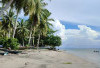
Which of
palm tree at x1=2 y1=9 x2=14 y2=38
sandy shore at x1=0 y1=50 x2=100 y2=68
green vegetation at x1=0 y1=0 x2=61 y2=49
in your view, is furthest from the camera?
palm tree at x1=2 y1=9 x2=14 y2=38

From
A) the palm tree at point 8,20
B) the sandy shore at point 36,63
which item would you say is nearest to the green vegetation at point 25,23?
the palm tree at point 8,20

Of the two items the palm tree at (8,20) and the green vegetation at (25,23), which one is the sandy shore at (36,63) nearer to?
the green vegetation at (25,23)

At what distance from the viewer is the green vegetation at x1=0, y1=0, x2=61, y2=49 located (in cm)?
1500

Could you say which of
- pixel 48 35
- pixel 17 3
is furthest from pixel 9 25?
pixel 17 3

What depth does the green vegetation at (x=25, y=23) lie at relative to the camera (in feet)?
49.2

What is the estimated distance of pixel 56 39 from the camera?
53625 millimetres

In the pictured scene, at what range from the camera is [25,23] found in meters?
49.5

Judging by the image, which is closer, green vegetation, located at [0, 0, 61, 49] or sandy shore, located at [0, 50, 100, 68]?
sandy shore, located at [0, 50, 100, 68]

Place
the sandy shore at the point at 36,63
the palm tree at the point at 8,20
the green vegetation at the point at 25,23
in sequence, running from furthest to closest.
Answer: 1. the palm tree at the point at 8,20
2. the green vegetation at the point at 25,23
3. the sandy shore at the point at 36,63

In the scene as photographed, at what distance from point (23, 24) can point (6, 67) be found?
40.9m

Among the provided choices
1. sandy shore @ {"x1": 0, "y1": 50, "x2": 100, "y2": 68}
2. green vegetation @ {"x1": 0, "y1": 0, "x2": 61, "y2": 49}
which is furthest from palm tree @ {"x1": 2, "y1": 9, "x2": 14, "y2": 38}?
sandy shore @ {"x1": 0, "y1": 50, "x2": 100, "y2": 68}

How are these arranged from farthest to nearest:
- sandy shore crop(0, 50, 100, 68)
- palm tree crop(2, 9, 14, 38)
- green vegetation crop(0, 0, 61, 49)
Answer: palm tree crop(2, 9, 14, 38)
green vegetation crop(0, 0, 61, 49)
sandy shore crop(0, 50, 100, 68)

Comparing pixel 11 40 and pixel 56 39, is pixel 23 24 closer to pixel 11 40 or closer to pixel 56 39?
pixel 56 39

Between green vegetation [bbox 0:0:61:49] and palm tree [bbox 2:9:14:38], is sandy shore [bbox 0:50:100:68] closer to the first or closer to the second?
green vegetation [bbox 0:0:61:49]
